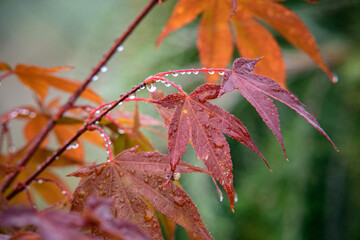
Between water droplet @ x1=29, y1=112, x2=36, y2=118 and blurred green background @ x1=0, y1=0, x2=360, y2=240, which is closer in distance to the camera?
water droplet @ x1=29, y1=112, x2=36, y2=118

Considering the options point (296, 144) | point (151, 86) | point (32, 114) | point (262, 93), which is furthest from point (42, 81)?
point (296, 144)

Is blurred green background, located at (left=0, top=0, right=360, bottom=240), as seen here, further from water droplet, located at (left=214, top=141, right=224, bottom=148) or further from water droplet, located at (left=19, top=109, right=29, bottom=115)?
water droplet, located at (left=214, top=141, right=224, bottom=148)

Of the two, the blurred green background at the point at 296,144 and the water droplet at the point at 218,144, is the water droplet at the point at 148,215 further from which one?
the blurred green background at the point at 296,144

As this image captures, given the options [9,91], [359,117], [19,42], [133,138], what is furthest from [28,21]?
[133,138]

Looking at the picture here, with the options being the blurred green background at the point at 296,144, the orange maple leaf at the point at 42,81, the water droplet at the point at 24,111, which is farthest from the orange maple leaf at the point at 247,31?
the blurred green background at the point at 296,144

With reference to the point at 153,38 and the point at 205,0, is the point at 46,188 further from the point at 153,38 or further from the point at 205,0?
the point at 153,38

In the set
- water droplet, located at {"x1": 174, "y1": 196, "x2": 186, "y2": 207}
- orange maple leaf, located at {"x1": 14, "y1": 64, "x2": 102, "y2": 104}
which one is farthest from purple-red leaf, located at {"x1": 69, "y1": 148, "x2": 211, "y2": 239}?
orange maple leaf, located at {"x1": 14, "y1": 64, "x2": 102, "y2": 104}

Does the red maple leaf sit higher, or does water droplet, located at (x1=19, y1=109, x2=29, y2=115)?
the red maple leaf
